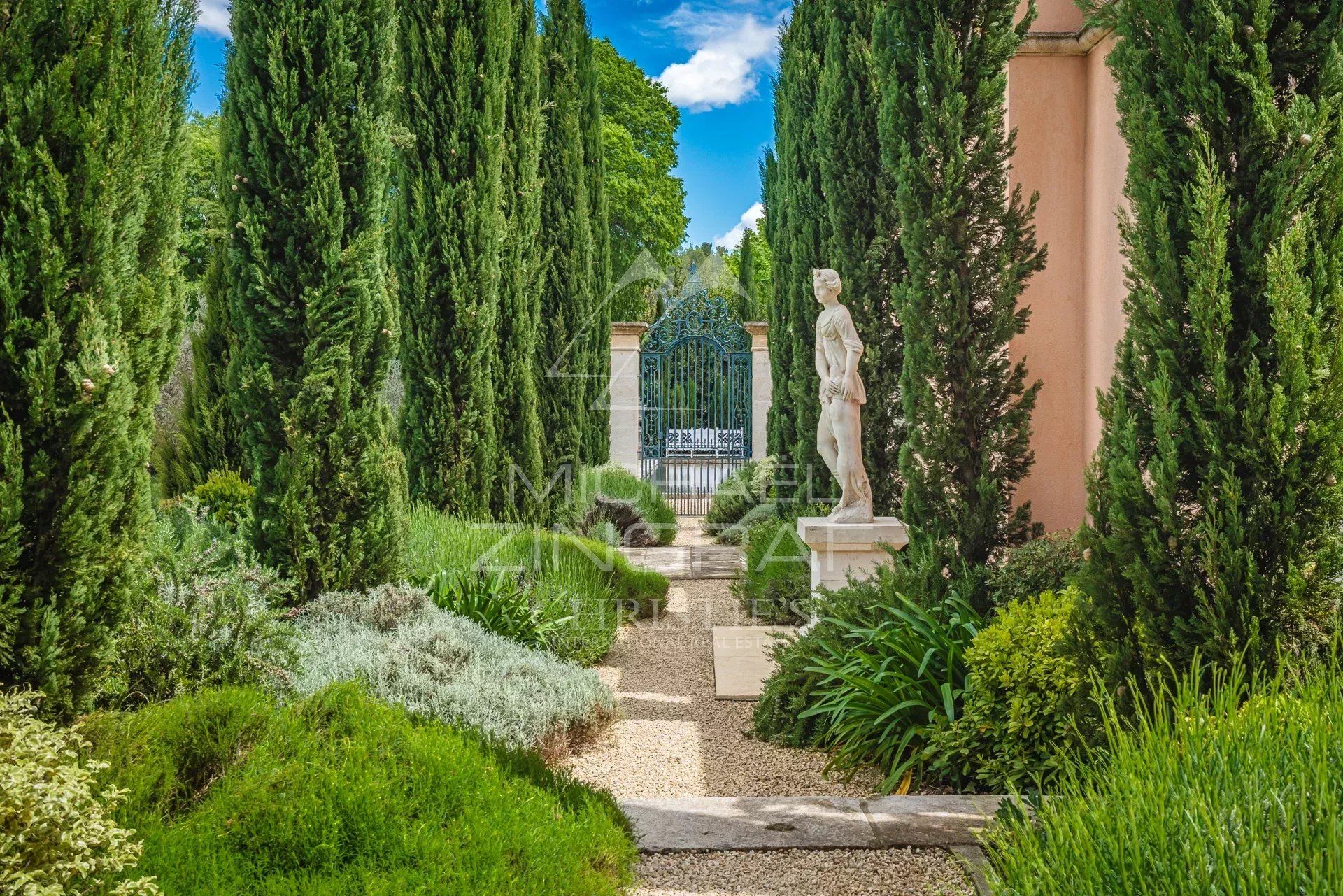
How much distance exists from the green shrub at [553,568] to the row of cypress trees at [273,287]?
0.57 metres

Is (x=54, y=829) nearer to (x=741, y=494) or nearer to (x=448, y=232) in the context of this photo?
(x=448, y=232)

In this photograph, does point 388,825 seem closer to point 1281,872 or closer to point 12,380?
point 12,380

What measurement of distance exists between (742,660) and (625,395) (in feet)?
32.9

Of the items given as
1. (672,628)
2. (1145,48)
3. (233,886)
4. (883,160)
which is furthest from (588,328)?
(233,886)

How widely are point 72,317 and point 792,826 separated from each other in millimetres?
3099

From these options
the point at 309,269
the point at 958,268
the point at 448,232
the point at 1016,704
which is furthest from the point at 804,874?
the point at 448,232

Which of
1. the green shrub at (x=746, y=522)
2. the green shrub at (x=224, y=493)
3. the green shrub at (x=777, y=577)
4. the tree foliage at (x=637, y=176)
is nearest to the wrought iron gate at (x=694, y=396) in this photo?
the green shrub at (x=746, y=522)

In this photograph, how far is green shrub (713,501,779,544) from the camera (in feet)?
38.1

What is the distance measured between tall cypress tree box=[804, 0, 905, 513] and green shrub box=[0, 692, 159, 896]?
6553mm

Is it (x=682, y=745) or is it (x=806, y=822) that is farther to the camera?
(x=682, y=745)

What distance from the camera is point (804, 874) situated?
310 cm

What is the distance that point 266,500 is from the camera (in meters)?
5.52

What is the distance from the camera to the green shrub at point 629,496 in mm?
12688

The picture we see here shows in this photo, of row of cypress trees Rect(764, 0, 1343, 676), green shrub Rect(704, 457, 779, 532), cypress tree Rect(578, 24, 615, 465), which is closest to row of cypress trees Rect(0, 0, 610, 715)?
green shrub Rect(704, 457, 779, 532)
